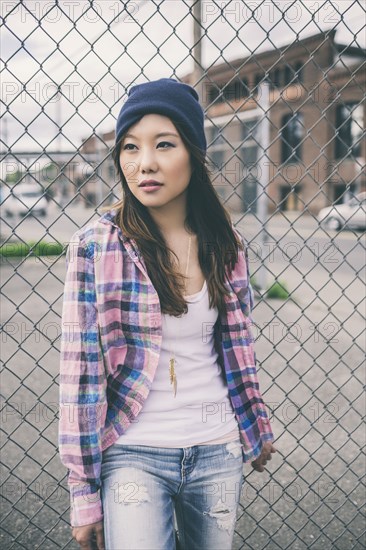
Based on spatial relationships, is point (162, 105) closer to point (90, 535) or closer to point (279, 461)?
point (90, 535)

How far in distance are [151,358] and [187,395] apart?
0.16 meters

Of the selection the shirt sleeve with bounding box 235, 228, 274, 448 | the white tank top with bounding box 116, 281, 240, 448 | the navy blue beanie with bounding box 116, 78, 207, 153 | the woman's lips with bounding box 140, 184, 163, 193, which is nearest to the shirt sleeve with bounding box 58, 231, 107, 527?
the white tank top with bounding box 116, 281, 240, 448

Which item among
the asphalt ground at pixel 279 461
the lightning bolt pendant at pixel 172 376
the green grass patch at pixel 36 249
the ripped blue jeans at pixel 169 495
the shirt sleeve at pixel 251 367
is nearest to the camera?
the ripped blue jeans at pixel 169 495

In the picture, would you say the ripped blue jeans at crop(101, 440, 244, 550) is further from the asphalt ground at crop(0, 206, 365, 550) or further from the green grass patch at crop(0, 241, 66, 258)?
the green grass patch at crop(0, 241, 66, 258)

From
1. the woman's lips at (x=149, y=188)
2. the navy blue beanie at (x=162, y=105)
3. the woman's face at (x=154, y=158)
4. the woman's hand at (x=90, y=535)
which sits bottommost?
the woman's hand at (x=90, y=535)

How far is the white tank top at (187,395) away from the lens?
1490 millimetres

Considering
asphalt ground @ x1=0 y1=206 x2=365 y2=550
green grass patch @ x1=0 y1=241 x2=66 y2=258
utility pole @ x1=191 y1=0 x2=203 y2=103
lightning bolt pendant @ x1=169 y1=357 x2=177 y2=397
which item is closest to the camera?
lightning bolt pendant @ x1=169 y1=357 x2=177 y2=397

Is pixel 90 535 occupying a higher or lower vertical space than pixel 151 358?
lower

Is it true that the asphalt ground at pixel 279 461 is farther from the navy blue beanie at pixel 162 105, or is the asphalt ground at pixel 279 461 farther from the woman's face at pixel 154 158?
the navy blue beanie at pixel 162 105

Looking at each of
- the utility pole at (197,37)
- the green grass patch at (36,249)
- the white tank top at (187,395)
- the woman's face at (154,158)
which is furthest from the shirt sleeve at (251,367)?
the utility pole at (197,37)

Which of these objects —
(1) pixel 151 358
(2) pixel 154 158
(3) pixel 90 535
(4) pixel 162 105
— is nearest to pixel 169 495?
(3) pixel 90 535

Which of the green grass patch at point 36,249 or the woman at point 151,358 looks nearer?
the woman at point 151,358

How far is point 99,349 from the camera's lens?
1444 mm

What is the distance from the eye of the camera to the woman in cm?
143
